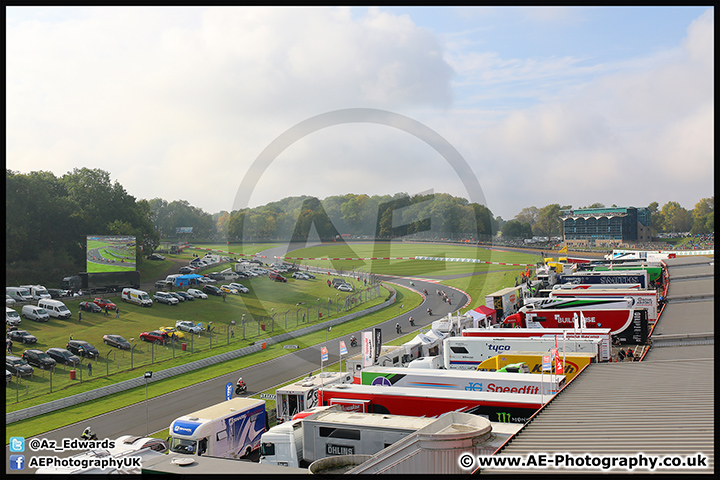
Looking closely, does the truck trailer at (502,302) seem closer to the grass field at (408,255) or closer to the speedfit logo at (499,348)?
the speedfit logo at (499,348)

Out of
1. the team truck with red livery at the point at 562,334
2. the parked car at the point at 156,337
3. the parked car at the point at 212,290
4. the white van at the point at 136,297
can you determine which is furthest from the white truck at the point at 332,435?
the parked car at the point at 212,290

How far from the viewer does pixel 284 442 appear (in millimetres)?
14547

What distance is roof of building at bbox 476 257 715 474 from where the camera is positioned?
6.80m

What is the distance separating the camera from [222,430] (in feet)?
52.4

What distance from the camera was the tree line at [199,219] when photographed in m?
53.9

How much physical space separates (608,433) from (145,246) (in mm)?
64271

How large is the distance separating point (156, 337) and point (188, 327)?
10.4 feet

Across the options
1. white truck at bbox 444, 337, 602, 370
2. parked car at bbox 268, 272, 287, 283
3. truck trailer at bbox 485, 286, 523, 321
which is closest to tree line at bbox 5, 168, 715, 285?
parked car at bbox 268, 272, 287, 283

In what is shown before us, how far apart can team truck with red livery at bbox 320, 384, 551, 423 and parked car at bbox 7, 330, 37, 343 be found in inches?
966

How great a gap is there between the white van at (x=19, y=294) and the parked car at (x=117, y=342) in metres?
13.8

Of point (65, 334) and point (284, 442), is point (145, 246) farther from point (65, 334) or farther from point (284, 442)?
point (284, 442)

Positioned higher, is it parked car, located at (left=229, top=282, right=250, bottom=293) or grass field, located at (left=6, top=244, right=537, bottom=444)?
parked car, located at (left=229, top=282, right=250, bottom=293)

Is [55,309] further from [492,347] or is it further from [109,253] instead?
[492,347]

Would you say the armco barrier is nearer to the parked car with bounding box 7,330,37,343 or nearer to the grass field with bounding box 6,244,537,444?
the grass field with bounding box 6,244,537,444
